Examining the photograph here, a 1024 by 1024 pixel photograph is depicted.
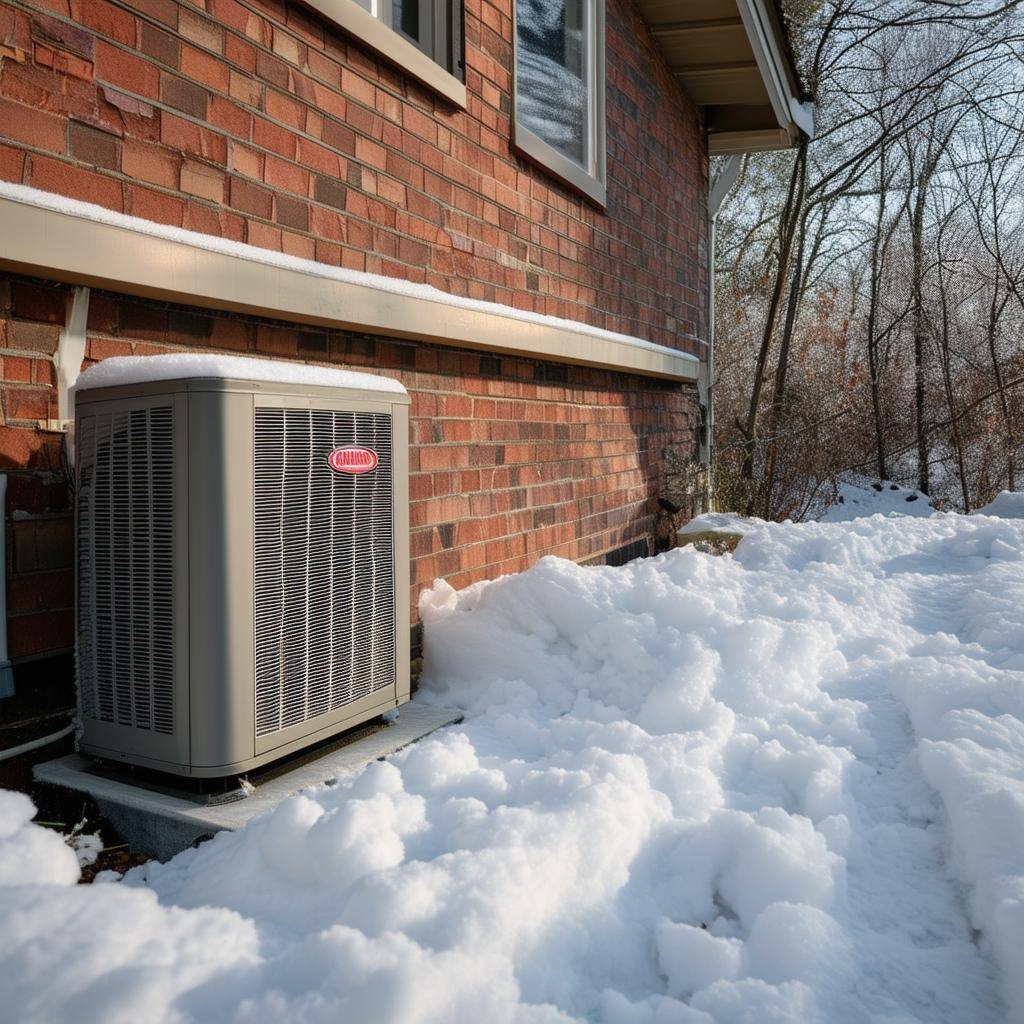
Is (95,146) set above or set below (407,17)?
below

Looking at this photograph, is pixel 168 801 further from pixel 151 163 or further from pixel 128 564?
pixel 151 163

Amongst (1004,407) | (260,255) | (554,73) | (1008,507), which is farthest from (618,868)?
(1004,407)

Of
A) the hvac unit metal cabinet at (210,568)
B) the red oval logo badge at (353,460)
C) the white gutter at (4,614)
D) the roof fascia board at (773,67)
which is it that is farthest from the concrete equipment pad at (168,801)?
the roof fascia board at (773,67)

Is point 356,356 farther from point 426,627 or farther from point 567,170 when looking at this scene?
point 567,170

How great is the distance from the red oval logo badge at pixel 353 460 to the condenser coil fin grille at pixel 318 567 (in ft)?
0.04

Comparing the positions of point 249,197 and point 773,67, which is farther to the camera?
point 773,67

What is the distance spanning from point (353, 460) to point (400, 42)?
1714mm

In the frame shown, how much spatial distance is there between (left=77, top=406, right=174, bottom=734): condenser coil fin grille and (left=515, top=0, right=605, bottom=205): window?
105 inches

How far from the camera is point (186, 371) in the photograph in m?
2.03

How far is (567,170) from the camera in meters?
4.62

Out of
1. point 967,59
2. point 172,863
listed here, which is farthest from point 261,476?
point 967,59

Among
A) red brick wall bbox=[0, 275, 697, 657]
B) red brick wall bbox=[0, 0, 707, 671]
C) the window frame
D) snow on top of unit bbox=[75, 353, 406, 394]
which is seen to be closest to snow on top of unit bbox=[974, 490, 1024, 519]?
red brick wall bbox=[0, 275, 697, 657]

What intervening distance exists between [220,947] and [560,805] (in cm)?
78

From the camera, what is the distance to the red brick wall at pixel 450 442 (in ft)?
7.07
